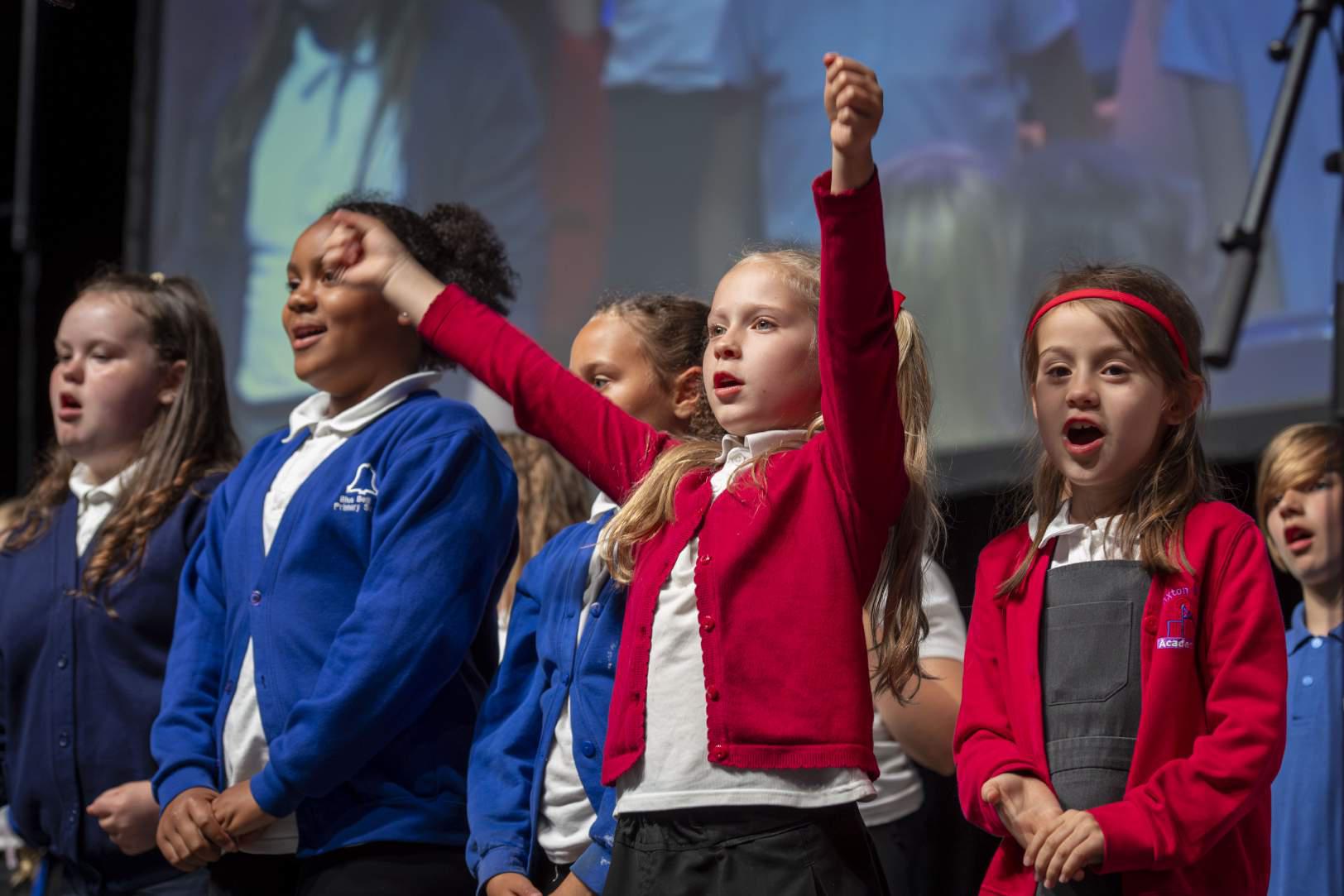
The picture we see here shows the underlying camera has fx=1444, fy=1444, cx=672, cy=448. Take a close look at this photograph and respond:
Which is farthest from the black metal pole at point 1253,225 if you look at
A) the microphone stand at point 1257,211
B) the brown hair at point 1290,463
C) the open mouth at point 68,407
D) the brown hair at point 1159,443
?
the open mouth at point 68,407

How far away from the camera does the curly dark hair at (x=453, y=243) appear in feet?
6.92

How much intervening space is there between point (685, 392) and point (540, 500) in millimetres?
627

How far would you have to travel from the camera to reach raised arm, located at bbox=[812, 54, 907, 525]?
1.40 metres

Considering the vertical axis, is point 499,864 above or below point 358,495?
below

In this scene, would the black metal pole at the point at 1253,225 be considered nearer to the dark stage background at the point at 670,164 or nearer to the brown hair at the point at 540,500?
the dark stage background at the point at 670,164

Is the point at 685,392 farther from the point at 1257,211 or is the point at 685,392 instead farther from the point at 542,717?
the point at 1257,211

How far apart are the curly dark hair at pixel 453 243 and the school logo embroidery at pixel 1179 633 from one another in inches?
44.1

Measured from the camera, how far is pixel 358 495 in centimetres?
193

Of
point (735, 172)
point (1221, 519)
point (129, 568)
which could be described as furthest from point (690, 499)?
point (735, 172)

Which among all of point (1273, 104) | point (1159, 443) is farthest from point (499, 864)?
point (1273, 104)

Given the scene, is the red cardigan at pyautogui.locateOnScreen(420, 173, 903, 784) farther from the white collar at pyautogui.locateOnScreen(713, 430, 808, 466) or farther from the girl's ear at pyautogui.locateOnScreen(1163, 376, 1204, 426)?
the girl's ear at pyautogui.locateOnScreen(1163, 376, 1204, 426)

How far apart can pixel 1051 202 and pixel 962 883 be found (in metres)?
1.46

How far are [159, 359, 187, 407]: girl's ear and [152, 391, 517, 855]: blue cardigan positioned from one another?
19.4 inches

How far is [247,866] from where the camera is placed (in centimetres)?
188
